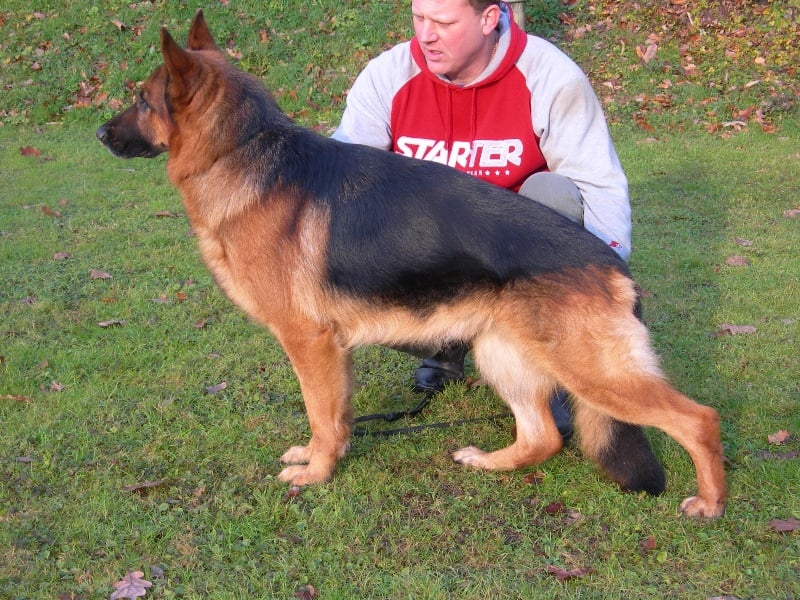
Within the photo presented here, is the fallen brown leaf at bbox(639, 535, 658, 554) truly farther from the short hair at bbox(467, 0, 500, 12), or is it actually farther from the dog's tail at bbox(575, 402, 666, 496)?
the short hair at bbox(467, 0, 500, 12)

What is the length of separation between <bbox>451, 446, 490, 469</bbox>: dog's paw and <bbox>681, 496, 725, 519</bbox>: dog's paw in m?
1.00

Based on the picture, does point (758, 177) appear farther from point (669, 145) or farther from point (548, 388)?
point (548, 388)

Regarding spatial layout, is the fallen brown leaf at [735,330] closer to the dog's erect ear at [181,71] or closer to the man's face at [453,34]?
the man's face at [453,34]

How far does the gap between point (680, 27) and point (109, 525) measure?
39.4ft

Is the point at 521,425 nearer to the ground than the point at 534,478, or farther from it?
farther from it

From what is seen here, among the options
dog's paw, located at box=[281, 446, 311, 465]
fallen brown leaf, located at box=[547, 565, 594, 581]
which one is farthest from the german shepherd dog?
fallen brown leaf, located at box=[547, 565, 594, 581]

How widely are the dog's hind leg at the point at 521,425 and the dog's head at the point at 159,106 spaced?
182cm

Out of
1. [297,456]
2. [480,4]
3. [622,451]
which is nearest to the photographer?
[622,451]

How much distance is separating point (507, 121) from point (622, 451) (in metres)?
1.82

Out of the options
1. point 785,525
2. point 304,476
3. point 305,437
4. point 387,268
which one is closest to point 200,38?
point 387,268

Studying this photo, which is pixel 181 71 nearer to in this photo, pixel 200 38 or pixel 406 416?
pixel 200 38

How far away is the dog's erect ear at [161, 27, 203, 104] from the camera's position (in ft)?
11.6

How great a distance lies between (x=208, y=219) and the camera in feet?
12.6

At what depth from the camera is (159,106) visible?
3.78 metres
